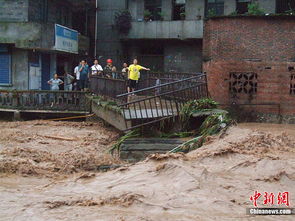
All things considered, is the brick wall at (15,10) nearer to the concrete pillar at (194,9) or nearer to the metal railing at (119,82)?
the metal railing at (119,82)

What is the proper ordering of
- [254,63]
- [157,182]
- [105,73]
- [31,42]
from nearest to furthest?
[157,182] → [254,63] → [105,73] → [31,42]

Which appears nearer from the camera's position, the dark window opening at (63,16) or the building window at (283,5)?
the building window at (283,5)

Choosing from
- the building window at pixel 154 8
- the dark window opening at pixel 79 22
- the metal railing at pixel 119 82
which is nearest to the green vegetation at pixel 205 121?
the metal railing at pixel 119 82

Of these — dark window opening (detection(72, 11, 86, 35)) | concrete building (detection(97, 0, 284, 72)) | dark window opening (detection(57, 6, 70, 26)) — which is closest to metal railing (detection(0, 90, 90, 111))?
dark window opening (detection(57, 6, 70, 26))

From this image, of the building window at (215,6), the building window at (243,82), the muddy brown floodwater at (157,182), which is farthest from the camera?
the building window at (215,6)

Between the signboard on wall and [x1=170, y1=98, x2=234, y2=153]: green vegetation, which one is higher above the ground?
the signboard on wall

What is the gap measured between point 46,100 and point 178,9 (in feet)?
37.8

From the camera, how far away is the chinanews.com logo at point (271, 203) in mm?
6480

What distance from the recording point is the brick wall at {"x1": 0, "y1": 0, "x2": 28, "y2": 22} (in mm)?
23411

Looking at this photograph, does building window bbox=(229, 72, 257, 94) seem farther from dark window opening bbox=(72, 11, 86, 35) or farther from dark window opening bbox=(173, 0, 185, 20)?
dark window opening bbox=(72, 11, 86, 35)

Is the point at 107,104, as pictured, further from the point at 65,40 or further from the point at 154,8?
the point at 154,8

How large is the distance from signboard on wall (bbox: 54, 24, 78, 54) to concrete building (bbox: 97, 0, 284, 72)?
106 inches

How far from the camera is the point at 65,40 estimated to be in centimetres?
2478

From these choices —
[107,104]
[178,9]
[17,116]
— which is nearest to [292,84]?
[107,104]
